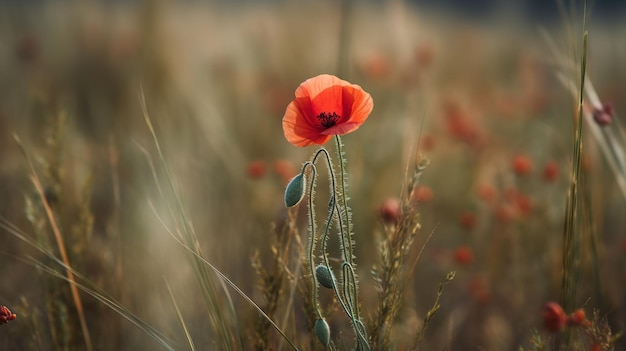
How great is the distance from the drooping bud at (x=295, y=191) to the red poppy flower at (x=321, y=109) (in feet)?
0.15

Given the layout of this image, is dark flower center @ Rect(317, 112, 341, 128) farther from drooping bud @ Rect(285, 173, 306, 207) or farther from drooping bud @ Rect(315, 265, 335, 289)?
drooping bud @ Rect(315, 265, 335, 289)

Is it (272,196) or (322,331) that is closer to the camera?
(322,331)

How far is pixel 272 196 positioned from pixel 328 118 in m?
1.16

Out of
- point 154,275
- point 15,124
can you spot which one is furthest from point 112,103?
point 154,275

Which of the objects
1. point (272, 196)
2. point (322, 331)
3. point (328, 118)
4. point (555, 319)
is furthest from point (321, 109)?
point (272, 196)

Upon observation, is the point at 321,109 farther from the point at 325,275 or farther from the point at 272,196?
the point at 272,196

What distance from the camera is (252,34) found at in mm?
3295

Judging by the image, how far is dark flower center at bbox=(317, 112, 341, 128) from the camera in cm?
84

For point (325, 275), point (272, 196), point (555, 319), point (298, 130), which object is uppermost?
point (298, 130)

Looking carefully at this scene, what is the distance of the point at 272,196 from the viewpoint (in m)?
1.98

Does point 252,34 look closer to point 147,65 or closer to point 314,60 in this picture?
point 314,60

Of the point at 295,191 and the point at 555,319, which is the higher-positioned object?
the point at 295,191

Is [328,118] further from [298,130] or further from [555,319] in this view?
[555,319]

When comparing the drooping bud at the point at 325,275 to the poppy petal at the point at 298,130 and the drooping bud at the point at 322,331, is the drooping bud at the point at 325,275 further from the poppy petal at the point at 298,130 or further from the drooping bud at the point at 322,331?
the poppy petal at the point at 298,130
